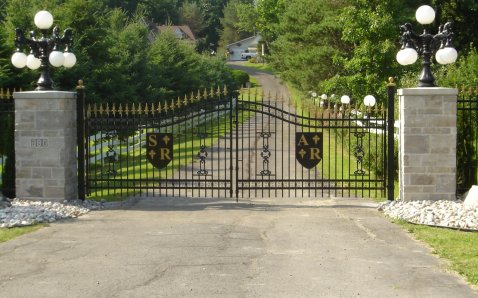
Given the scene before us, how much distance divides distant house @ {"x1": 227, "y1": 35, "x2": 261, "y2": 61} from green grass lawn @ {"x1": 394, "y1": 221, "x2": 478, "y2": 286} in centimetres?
10844

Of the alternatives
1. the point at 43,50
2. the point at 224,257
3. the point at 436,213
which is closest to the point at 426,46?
the point at 436,213

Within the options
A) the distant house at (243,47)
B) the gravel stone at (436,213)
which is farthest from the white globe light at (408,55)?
the distant house at (243,47)

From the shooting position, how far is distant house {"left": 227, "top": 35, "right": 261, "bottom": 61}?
118500 mm

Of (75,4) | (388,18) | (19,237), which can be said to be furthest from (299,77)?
(19,237)

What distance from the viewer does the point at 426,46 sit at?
42.9 ft

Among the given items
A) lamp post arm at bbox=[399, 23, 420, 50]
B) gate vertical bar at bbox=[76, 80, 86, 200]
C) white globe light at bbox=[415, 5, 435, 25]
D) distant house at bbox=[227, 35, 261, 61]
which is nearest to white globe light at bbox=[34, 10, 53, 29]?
gate vertical bar at bbox=[76, 80, 86, 200]

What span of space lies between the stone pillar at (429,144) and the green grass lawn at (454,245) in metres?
1.62

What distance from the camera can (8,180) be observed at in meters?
13.9

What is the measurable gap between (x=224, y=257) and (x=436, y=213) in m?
4.54

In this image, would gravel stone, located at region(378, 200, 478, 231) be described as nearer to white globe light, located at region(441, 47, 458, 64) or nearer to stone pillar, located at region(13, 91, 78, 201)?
white globe light, located at region(441, 47, 458, 64)

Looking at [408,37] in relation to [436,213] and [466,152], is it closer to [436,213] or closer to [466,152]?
[466,152]

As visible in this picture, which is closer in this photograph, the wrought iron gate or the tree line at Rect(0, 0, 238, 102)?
the wrought iron gate

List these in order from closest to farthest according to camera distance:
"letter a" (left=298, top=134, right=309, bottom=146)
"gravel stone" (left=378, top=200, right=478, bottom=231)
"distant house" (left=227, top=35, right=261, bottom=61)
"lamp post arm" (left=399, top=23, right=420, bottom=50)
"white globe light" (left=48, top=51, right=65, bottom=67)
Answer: "gravel stone" (left=378, top=200, right=478, bottom=231) → "lamp post arm" (left=399, top=23, right=420, bottom=50) → "white globe light" (left=48, top=51, right=65, bottom=67) → "letter a" (left=298, top=134, right=309, bottom=146) → "distant house" (left=227, top=35, right=261, bottom=61)

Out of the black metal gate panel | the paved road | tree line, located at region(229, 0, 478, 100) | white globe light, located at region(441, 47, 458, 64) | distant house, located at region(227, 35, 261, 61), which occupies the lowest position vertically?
the paved road
